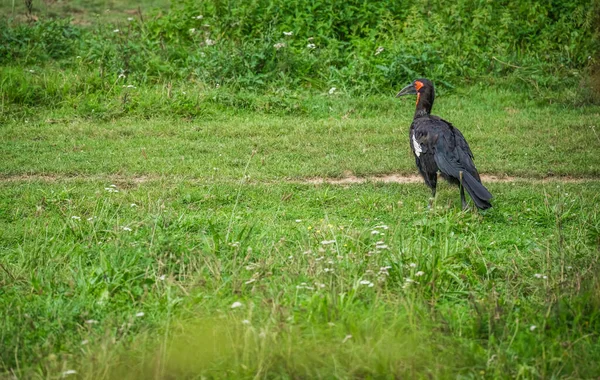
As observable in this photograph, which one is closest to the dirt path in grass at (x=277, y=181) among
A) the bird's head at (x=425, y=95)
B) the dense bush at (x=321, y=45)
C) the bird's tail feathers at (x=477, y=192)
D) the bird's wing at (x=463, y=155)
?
the bird's head at (x=425, y=95)

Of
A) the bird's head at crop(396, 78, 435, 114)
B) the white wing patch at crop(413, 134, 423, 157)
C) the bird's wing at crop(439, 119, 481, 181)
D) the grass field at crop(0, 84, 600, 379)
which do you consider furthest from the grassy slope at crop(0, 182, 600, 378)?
the bird's head at crop(396, 78, 435, 114)

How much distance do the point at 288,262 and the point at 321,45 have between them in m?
7.33

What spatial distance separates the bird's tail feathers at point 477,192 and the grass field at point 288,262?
0.18 m

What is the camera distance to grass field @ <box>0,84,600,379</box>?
15.1ft

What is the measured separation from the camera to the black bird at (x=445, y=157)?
7328 millimetres

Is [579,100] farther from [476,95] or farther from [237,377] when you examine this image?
[237,377]

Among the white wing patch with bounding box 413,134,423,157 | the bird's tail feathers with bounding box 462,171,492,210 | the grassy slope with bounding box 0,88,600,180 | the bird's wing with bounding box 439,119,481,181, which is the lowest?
the grassy slope with bounding box 0,88,600,180

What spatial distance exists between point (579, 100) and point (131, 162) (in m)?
6.24

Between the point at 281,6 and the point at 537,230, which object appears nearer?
the point at 537,230

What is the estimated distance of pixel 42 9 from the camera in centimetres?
1510

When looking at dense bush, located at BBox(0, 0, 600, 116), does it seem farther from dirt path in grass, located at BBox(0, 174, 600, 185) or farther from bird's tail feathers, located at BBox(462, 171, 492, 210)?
bird's tail feathers, located at BBox(462, 171, 492, 210)

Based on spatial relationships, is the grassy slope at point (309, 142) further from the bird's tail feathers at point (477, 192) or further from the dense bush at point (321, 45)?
the bird's tail feathers at point (477, 192)

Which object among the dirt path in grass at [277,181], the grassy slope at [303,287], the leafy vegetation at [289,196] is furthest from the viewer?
the dirt path in grass at [277,181]

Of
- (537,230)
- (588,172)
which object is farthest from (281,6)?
(537,230)
